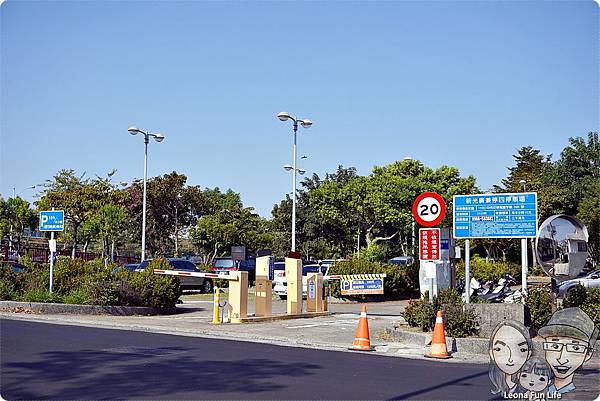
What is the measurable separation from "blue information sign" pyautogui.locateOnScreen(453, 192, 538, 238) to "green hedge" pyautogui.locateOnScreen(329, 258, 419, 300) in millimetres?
13907

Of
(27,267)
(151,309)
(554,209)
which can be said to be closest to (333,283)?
(151,309)

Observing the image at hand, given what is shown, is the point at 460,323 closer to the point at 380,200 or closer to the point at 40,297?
the point at 40,297

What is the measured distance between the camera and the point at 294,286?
22.8m

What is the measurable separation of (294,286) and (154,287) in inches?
173

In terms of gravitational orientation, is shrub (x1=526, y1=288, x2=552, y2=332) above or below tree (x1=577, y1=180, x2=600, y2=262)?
below

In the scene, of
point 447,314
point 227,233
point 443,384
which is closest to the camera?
point 443,384

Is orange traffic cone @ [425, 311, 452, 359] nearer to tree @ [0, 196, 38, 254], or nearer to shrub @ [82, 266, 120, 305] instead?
shrub @ [82, 266, 120, 305]

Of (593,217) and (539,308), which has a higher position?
(593,217)

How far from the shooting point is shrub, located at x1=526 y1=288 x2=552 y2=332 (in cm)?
1558

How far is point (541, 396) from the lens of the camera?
7879 mm

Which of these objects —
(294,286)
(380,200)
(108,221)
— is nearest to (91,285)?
(294,286)

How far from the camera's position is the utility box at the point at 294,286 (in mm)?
22672

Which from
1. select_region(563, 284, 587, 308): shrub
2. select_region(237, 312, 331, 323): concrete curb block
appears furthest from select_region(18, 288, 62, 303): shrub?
select_region(563, 284, 587, 308): shrub

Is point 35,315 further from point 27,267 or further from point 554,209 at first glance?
point 554,209
